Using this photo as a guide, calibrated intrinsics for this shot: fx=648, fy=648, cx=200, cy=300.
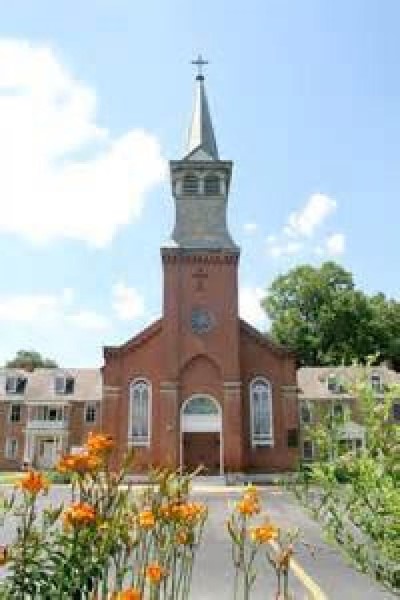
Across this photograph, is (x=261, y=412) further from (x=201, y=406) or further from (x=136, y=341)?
(x=136, y=341)

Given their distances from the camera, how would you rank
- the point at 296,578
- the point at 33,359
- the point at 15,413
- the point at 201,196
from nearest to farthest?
the point at 296,578 → the point at 201,196 → the point at 15,413 → the point at 33,359

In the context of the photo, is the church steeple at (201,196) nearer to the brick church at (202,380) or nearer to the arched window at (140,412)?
the brick church at (202,380)

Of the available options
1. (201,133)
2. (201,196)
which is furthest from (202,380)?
(201,133)

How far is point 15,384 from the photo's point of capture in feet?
173

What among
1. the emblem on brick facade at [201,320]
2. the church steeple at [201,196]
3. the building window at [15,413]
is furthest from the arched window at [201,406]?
the building window at [15,413]

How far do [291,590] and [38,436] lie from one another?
147ft

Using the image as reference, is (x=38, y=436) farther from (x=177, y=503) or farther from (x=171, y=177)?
(x=177, y=503)

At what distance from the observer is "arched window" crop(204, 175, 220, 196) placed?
4047cm

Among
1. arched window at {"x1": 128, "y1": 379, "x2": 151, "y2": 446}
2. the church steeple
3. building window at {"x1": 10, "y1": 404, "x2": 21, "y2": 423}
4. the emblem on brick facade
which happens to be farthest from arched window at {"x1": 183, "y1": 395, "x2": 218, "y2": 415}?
building window at {"x1": 10, "y1": 404, "x2": 21, "y2": 423}

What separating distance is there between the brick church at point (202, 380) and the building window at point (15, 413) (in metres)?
17.9

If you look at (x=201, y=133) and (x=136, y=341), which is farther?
(x=201, y=133)

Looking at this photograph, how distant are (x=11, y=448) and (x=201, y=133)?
90.5 ft

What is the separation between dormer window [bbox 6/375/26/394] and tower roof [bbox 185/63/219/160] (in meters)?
24.0

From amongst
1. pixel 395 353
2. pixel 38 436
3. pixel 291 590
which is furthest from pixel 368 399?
pixel 395 353
